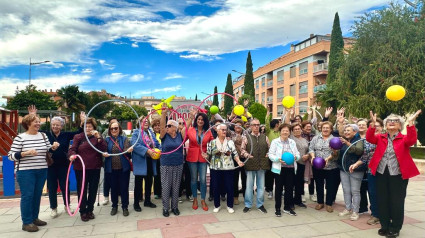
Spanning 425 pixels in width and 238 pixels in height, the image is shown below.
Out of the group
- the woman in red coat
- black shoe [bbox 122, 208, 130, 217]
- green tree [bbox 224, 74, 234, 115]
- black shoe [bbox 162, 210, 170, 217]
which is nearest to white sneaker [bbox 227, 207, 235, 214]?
the woman in red coat

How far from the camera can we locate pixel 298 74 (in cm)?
4066

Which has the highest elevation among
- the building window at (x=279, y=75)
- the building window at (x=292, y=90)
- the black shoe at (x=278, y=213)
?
the building window at (x=279, y=75)

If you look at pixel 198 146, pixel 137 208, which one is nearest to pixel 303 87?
pixel 198 146

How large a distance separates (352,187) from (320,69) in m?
33.4

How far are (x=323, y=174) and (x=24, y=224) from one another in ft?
19.6

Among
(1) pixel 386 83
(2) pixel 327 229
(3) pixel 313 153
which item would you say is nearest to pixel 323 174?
(3) pixel 313 153

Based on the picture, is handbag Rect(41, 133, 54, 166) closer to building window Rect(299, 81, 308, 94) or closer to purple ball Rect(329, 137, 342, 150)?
purple ball Rect(329, 137, 342, 150)

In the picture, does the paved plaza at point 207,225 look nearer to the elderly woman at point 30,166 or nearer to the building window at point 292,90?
the elderly woman at point 30,166

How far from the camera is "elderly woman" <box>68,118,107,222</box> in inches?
216

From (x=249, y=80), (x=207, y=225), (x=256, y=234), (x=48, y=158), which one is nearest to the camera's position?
(x=256, y=234)

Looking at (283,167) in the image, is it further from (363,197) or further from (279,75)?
(279,75)

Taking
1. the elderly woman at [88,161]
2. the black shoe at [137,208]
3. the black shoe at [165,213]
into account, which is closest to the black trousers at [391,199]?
the black shoe at [165,213]

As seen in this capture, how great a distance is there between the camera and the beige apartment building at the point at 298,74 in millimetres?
36531

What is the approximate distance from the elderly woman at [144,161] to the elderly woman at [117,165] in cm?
19
